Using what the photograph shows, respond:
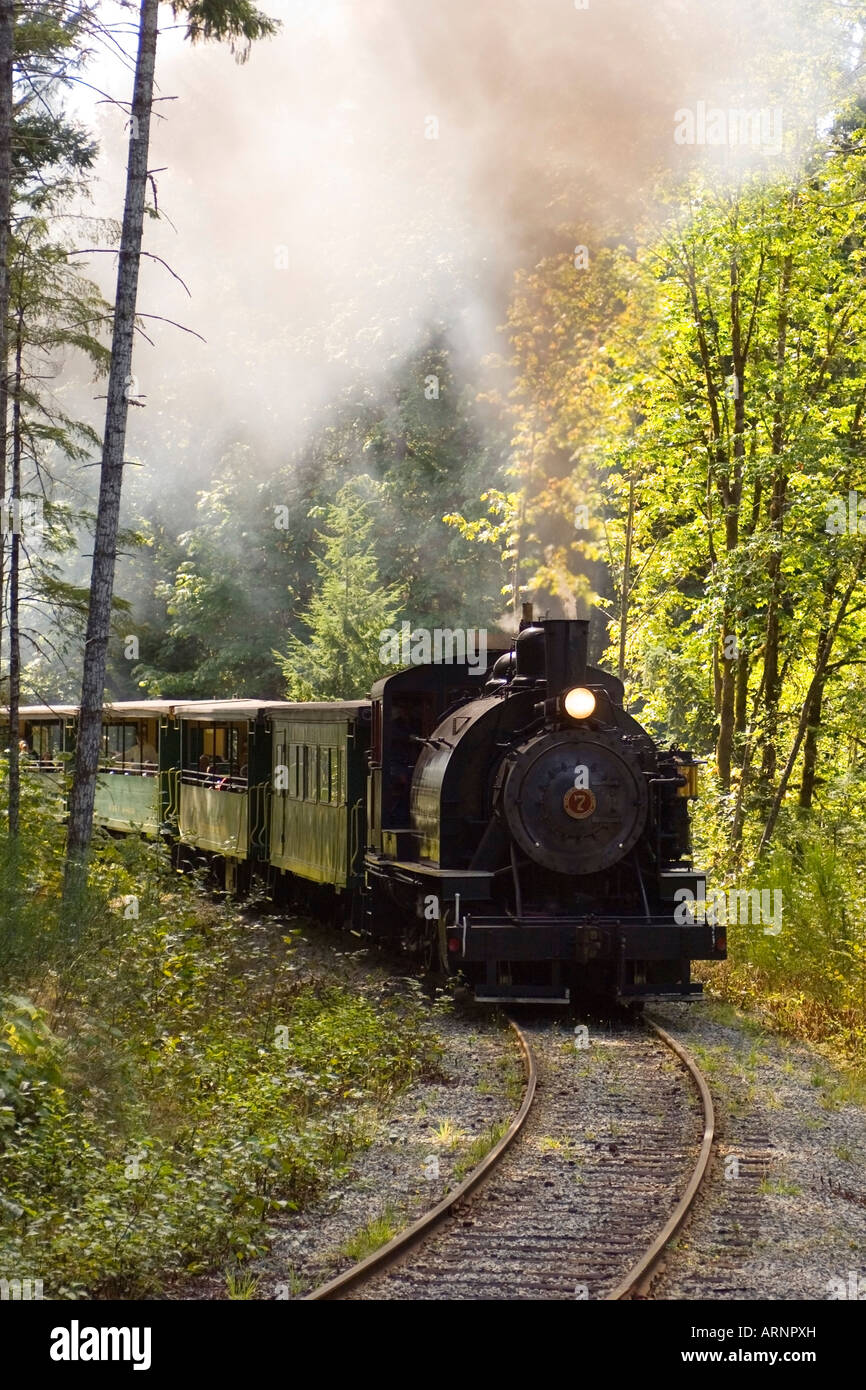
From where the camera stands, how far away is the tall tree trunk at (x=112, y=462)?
40.2ft

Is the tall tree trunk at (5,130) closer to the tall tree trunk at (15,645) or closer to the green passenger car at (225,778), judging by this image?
the tall tree trunk at (15,645)

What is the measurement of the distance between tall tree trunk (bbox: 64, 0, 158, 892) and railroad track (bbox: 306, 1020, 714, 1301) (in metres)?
4.65

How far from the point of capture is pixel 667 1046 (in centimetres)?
1038

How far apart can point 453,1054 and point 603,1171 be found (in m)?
3.05

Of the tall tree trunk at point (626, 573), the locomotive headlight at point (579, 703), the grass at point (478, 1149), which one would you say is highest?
the tall tree trunk at point (626, 573)

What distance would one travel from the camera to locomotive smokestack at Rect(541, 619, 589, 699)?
11.4 m

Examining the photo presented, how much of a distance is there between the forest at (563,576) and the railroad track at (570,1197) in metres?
0.79

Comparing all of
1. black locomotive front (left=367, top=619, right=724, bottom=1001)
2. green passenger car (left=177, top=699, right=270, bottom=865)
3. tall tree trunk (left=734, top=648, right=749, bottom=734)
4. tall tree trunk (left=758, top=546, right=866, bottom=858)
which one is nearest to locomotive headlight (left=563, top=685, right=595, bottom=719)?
black locomotive front (left=367, top=619, right=724, bottom=1001)

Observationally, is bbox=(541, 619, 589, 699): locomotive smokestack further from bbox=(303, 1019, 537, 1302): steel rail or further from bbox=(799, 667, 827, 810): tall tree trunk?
bbox=(799, 667, 827, 810): tall tree trunk

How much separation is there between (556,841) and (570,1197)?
4653 millimetres

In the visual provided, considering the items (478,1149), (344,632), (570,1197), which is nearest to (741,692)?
(478,1149)

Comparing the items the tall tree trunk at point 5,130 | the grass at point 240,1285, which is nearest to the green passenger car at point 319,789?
the tall tree trunk at point 5,130

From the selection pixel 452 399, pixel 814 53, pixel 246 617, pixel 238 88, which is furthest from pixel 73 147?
pixel 246 617

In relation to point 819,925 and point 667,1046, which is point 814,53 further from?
point 667,1046
